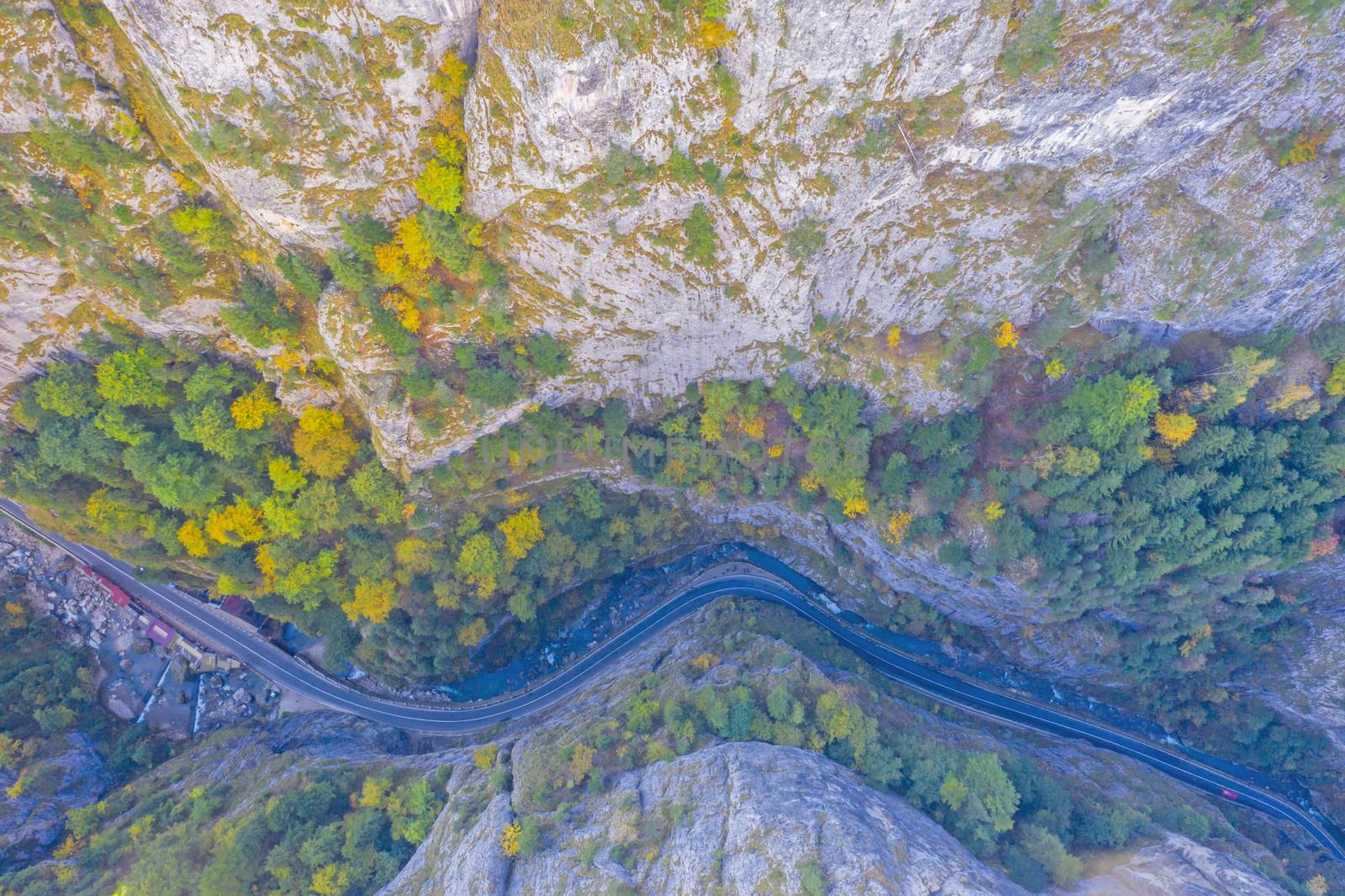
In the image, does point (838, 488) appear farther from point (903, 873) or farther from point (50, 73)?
point (50, 73)

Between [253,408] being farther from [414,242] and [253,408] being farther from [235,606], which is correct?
[235,606]

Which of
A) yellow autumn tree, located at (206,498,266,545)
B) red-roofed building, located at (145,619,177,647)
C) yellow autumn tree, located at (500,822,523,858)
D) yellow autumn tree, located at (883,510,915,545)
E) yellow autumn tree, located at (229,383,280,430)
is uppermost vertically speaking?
yellow autumn tree, located at (229,383,280,430)

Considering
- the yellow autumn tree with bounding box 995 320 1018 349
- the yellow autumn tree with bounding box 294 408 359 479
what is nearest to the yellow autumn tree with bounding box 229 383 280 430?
the yellow autumn tree with bounding box 294 408 359 479

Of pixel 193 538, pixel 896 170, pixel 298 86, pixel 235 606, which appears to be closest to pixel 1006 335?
pixel 896 170

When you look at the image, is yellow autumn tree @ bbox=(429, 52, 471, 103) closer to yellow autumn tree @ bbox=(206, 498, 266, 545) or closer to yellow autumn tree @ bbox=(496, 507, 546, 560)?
yellow autumn tree @ bbox=(496, 507, 546, 560)

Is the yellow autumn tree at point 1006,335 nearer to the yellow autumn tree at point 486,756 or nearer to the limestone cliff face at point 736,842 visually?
the limestone cliff face at point 736,842

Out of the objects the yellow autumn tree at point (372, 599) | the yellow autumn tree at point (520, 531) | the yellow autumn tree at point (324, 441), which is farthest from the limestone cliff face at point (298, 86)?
the yellow autumn tree at point (372, 599)
